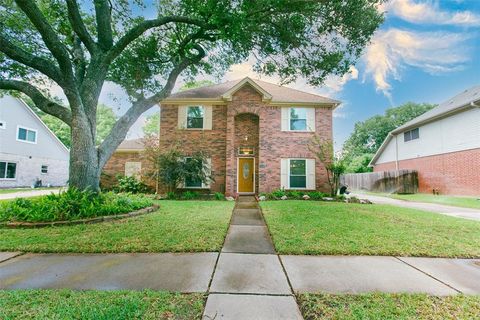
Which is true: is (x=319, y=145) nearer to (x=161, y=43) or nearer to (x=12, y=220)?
(x=161, y=43)

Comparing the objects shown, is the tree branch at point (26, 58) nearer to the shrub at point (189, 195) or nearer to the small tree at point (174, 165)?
the small tree at point (174, 165)

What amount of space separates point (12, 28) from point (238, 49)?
8.48 meters

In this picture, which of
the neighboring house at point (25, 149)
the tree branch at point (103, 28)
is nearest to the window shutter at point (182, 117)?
the tree branch at point (103, 28)

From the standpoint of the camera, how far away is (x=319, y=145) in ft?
37.8

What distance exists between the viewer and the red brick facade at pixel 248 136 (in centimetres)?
1177

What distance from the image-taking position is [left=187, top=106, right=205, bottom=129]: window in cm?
1237

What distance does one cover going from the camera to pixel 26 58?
19.4 ft

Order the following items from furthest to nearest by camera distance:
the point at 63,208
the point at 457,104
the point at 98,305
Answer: the point at 457,104 → the point at 63,208 → the point at 98,305

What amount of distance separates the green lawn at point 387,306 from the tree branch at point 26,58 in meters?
8.53

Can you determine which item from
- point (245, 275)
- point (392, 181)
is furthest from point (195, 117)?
point (392, 181)

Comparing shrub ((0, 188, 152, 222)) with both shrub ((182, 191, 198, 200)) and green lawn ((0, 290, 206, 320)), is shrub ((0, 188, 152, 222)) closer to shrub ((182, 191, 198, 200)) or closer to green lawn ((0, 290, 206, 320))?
green lawn ((0, 290, 206, 320))

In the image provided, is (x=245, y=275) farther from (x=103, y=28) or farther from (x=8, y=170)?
(x=8, y=170)

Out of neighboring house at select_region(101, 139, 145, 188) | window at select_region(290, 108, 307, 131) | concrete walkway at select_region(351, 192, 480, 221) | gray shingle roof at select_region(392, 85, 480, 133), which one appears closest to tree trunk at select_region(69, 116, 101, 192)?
neighboring house at select_region(101, 139, 145, 188)

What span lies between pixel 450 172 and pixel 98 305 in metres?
18.6
